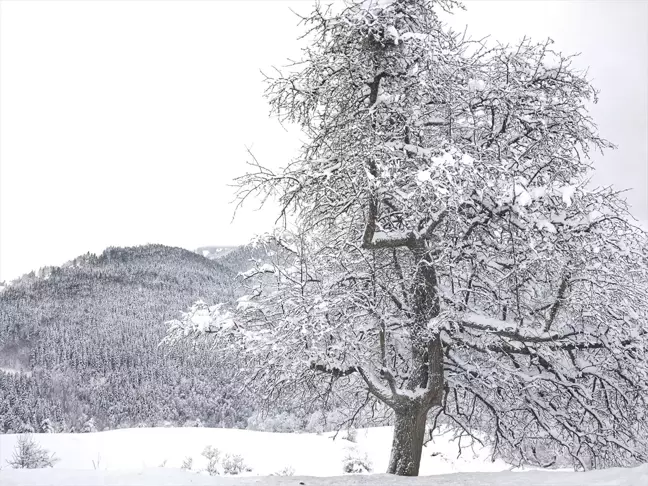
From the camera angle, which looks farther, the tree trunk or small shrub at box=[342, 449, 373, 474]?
small shrub at box=[342, 449, 373, 474]

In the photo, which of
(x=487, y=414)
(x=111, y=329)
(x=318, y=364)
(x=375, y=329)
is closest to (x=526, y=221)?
(x=375, y=329)

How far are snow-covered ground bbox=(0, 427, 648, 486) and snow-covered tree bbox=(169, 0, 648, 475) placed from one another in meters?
1.29

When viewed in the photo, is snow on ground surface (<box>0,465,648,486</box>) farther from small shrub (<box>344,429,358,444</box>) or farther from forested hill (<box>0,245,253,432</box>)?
forested hill (<box>0,245,253,432</box>)

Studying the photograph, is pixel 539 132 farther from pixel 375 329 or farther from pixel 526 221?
pixel 375 329

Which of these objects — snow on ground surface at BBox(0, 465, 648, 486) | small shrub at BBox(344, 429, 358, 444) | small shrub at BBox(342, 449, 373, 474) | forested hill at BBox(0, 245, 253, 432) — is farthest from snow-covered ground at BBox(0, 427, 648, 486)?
forested hill at BBox(0, 245, 253, 432)

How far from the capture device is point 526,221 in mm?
4914

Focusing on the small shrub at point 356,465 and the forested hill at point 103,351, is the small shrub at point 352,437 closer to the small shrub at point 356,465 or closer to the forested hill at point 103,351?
the small shrub at point 356,465

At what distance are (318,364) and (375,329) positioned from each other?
0.92m

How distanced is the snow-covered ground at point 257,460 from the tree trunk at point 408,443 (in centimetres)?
73

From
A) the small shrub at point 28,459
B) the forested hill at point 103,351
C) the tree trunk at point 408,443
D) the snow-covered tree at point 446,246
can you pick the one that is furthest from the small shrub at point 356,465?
the forested hill at point 103,351

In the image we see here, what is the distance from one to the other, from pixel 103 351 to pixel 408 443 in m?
108

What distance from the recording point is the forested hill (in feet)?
266

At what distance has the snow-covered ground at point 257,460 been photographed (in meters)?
4.58

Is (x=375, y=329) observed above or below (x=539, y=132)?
below
